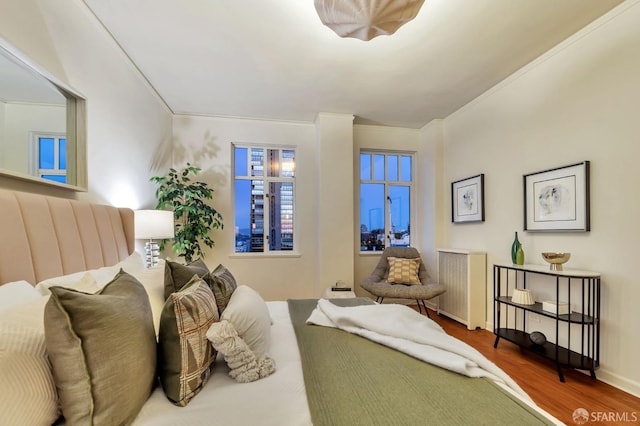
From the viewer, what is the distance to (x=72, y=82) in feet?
5.66

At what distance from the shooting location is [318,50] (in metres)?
2.39

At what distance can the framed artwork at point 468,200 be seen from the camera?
322 cm

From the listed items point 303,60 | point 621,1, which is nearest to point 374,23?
point 303,60

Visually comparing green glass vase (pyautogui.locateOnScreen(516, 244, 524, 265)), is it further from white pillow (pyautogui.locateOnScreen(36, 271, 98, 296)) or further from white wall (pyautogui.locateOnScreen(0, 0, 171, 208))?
white wall (pyautogui.locateOnScreen(0, 0, 171, 208))

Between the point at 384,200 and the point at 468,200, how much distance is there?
4.08ft

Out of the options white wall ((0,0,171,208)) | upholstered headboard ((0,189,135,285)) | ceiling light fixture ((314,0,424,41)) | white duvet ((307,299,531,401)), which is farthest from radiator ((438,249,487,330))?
white wall ((0,0,171,208))

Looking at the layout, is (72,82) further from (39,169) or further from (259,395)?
(259,395)

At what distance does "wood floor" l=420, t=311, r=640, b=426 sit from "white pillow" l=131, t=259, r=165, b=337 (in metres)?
2.33

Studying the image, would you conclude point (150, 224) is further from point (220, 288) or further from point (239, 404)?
point (239, 404)

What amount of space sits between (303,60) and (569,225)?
2704mm

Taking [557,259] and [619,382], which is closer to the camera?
[619,382]

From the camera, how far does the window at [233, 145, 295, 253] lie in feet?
13.3

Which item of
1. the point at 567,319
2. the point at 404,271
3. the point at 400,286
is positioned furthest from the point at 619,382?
the point at 404,271

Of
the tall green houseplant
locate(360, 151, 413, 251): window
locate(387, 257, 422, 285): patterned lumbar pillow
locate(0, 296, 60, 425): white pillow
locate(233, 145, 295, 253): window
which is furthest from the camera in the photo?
locate(360, 151, 413, 251): window
